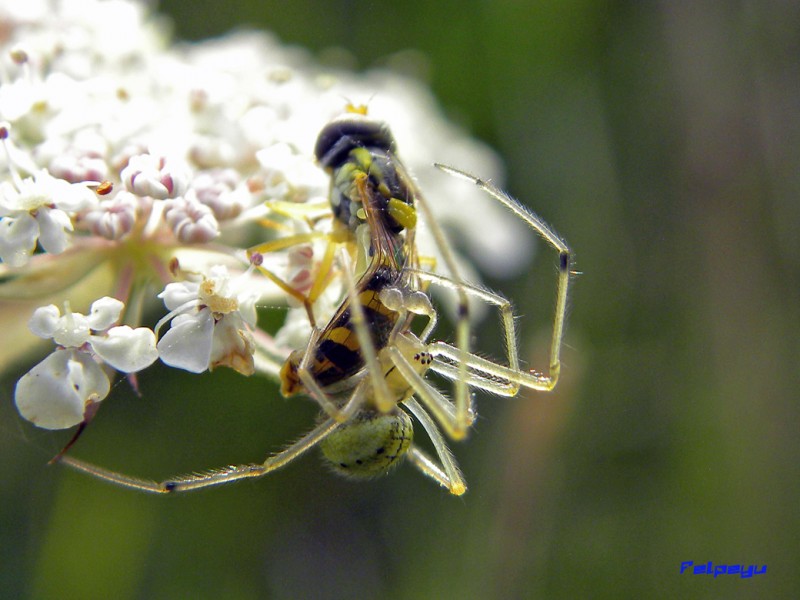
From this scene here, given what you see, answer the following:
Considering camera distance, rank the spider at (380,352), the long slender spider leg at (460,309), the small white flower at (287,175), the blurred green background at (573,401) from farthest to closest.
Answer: the blurred green background at (573,401)
the small white flower at (287,175)
the spider at (380,352)
the long slender spider leg at (460,309)

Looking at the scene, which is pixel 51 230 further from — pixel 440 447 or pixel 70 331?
pixel 440 447

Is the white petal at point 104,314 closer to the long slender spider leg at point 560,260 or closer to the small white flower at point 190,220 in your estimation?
the small white flower at point 190,220

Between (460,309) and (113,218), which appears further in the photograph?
(113,218)

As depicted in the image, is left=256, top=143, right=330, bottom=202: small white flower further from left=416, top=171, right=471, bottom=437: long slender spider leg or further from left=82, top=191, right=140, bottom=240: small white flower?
left=416, top=171, right=471, bottom=437: long slender spider leg

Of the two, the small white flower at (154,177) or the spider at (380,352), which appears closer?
the spider at (380,352)

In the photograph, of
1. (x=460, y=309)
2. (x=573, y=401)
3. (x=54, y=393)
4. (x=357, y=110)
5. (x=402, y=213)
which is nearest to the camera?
(x=460, y=309)

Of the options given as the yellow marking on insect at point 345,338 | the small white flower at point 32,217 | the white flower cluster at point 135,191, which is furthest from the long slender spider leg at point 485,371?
the small white flower at point 32,217

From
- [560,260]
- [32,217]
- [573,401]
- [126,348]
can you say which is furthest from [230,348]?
[573,401]
